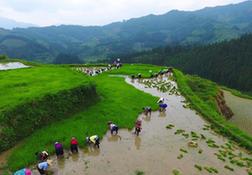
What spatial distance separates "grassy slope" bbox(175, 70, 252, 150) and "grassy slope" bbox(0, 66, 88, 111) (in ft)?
57.5

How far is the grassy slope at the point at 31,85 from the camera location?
29312 mm

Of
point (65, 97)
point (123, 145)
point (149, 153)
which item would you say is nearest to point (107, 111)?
point (65, 97)

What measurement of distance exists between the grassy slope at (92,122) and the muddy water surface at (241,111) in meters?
14.9

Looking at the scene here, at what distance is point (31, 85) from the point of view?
36031 millimetres

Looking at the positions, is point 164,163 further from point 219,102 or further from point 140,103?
point 219,102

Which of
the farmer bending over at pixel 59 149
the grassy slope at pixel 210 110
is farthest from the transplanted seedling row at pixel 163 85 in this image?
the farmer bending over at pixel 59 149

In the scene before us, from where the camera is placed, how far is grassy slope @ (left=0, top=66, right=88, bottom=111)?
29.3 metres

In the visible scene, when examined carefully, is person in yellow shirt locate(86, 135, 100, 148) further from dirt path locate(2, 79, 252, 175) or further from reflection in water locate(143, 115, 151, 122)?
reflection in water locate(143, 115, 151, 122)

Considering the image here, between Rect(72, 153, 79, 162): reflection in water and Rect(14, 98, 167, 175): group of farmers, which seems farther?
Rect(72, 153, 79, 162): reflection in water

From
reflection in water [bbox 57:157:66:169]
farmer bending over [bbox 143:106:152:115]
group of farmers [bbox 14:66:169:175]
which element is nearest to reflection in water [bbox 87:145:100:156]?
group of farmers [bbox 14:66:169:175]

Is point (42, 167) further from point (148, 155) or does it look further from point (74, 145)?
point (148, 155)

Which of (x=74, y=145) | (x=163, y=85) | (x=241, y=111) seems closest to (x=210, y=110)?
(x=163, y=85)

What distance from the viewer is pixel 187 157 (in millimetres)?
25391

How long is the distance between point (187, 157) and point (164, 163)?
9.28ft
